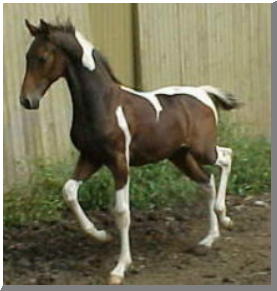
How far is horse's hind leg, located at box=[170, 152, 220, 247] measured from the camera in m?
7.36

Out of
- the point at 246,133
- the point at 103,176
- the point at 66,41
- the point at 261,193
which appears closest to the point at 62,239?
the point at 103,176

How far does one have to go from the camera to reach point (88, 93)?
6555 mm

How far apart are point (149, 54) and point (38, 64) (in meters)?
3.09

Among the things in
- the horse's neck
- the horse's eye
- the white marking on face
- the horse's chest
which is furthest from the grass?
the horse's eye

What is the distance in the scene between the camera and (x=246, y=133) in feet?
32.8

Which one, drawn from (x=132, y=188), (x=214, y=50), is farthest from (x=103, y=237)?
(x=214, y=50)

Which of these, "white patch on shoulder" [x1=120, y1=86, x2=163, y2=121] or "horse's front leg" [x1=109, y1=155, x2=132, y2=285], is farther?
"white patch on shoulder" [x1=120, y1=86, x2=163, y2=121]

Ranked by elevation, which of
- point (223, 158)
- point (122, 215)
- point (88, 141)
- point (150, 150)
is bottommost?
point (122, 215)

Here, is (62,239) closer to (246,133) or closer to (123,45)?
(123,45)

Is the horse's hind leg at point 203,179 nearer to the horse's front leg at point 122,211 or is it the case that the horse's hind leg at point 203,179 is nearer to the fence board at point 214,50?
the horse's front leg at point 122,211

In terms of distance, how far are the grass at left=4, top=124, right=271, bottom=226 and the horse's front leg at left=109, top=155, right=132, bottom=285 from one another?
1.44m

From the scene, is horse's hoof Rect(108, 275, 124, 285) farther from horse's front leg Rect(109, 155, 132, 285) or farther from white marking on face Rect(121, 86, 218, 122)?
white marking on face Rect(121, 86, 218, 122)

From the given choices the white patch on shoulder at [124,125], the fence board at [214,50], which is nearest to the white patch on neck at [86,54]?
the white patch on shoulder at [124,125]

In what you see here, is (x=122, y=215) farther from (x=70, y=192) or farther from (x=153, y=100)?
(x=153, y=100)
